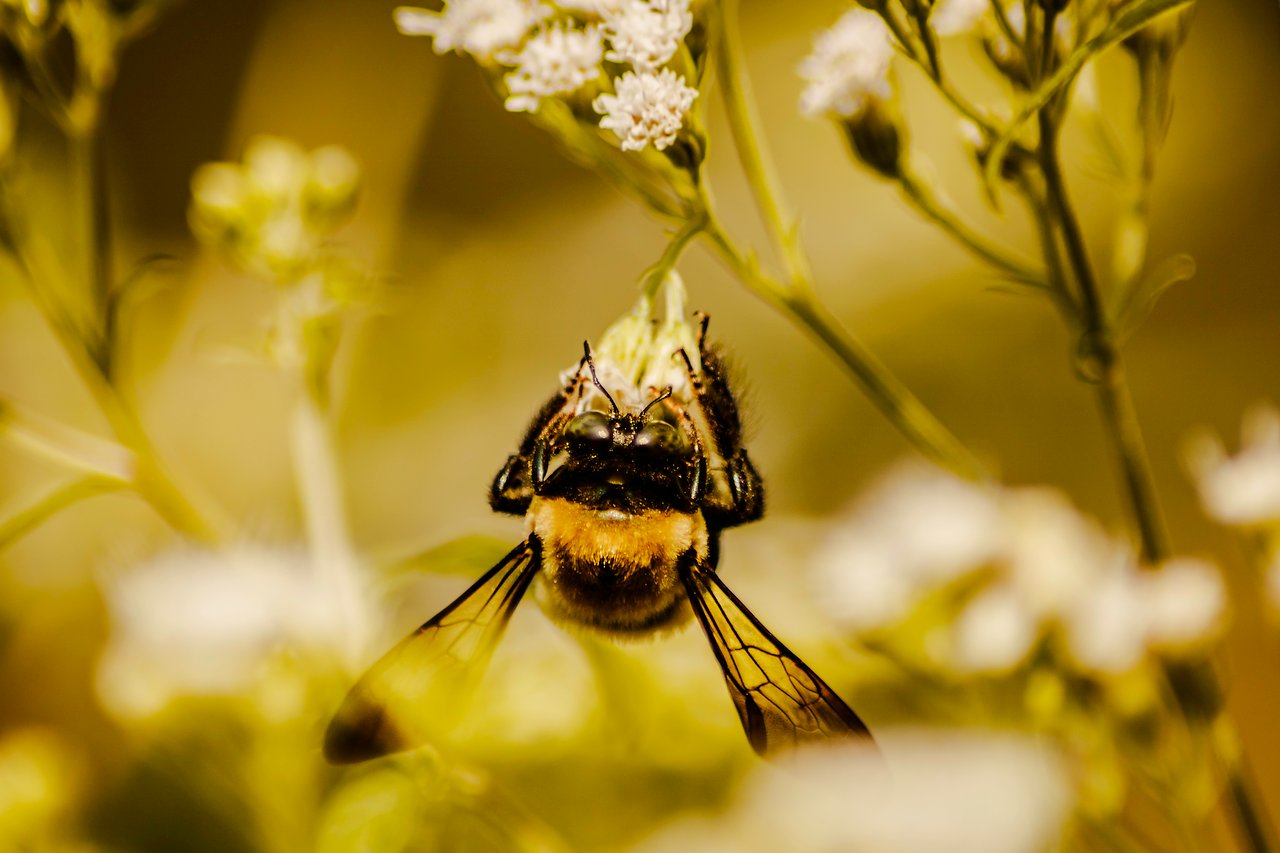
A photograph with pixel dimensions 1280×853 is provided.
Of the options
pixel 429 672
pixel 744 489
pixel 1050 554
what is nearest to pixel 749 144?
pixel 744 489

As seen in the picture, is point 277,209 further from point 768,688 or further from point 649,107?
point 768,688

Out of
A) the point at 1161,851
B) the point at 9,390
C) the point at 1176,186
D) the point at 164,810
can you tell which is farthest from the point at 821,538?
the point at 9,390

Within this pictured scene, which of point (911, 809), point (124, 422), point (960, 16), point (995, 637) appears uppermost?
point (960, 16)

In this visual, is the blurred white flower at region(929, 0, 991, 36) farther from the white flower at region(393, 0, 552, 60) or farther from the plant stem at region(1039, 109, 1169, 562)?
the white flower at region(393, 0, 552, 60)

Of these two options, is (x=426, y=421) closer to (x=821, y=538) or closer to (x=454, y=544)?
(x=821, y=538)

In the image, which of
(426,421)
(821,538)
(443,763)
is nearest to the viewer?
(443,763)

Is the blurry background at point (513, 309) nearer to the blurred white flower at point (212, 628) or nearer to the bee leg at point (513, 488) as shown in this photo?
the blurred white flower at point (212, 628)

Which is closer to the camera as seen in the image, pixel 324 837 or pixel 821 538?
pixel 324 837
